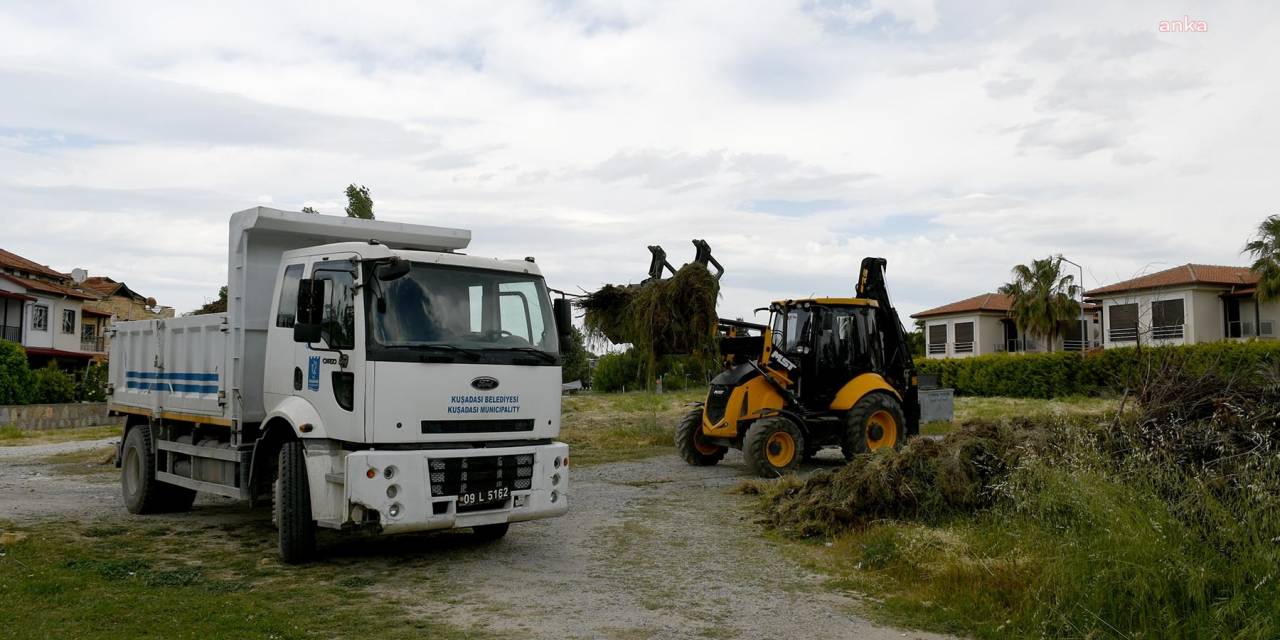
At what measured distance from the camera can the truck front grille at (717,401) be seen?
1512 cm

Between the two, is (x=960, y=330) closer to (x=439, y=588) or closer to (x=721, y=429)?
(x=721, y=429)

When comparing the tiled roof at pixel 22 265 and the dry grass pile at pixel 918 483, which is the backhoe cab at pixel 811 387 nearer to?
the dry grass pile at pixel 918 483

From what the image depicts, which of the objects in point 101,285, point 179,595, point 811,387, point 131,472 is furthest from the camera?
point 101,285

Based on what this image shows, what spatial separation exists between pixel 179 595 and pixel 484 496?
2.37 m

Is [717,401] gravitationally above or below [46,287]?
below

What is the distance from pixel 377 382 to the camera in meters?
7.89

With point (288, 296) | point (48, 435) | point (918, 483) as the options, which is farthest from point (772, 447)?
point (48, 435)

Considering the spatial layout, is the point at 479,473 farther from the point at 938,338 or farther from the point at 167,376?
the point at 938,338

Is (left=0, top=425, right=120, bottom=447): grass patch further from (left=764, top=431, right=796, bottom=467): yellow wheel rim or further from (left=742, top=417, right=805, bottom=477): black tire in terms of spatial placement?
(left=764, top=431, right=796, bottom=467): yellow wheel rim

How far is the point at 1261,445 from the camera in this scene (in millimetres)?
7477

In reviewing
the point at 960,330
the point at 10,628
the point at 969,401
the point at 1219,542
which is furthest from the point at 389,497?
the point at 960,330

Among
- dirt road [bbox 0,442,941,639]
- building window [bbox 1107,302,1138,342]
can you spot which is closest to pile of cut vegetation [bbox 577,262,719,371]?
dirt road [bbox 0,442,941,639]

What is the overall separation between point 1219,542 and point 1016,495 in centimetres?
225

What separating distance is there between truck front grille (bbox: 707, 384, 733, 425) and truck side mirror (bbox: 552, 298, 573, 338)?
6226 mm
